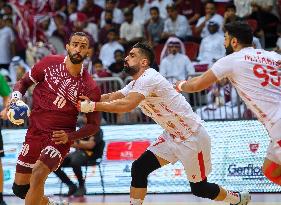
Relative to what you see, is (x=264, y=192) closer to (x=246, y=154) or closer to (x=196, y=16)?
(x=246, y=154)

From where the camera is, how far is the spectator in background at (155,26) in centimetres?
1705

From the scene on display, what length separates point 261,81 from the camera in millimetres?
7711

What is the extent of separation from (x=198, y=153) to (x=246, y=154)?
3.90m

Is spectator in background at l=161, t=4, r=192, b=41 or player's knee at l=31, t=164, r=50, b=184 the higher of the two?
spectator in background at l=161, t=4, r=192, b=41

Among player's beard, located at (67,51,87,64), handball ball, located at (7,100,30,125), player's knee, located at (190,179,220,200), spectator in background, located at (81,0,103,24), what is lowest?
player's knee, located at (190,179,220,200)

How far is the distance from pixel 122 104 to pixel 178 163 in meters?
4.99

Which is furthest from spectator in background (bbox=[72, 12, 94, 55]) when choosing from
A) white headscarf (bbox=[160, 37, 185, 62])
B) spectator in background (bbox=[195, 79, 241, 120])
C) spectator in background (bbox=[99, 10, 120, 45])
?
spectator in background (bbox=[195, 79, 241, 120])

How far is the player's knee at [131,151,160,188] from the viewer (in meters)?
8.80

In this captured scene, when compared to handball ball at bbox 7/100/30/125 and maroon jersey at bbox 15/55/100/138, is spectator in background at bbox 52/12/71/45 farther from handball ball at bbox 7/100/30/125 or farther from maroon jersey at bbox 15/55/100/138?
handball ball at bbox 7/100/30/125

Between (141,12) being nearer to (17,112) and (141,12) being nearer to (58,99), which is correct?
(58,99)

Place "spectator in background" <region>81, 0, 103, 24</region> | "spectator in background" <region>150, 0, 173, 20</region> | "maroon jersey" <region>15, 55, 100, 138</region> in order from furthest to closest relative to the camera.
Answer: "spectator in background" <region>81, 0, 103, 24</region>
"spectator in background" <region>150, 0, 173, 20</region>
"maroon jersey" <region>15, 55, 100, 138</region>

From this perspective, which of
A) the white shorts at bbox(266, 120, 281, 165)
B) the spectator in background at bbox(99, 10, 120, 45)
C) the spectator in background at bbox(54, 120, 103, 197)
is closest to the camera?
the white shorts at bbox(266, 120, 281, 165)

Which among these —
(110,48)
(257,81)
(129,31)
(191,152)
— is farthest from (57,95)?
(129,31)

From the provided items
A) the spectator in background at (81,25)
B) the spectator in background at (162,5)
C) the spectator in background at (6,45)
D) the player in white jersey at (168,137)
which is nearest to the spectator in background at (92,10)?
the spectator in background at (81,25)
